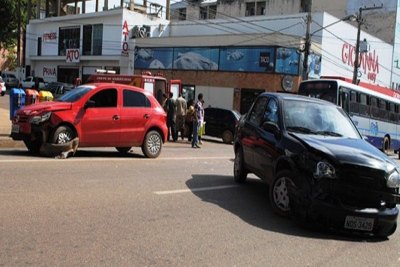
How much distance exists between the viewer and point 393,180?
673 centimetres

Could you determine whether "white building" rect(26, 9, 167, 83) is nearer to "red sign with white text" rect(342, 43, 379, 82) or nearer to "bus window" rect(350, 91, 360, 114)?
"red sign with white text" rect(342, 43, 379, 82)

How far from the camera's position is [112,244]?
555 cm

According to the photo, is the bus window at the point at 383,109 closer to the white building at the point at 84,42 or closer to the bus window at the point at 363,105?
the bus window at the point at 363,105

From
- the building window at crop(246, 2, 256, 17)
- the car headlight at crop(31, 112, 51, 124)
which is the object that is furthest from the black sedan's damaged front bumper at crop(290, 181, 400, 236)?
the building window at crop(246, 2, 256, 17)

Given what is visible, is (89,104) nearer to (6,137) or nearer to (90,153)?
(90,153)

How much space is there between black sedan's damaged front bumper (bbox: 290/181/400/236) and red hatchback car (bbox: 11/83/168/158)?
6496 millimetres

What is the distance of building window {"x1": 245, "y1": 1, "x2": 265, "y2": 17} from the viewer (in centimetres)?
5752

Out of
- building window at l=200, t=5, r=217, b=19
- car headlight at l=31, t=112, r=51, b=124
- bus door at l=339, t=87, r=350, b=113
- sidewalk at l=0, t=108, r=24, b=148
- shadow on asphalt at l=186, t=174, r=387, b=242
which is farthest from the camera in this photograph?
building window at l=200, t=5, r=217, b=19

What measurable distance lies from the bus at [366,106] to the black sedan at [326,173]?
14.2 m

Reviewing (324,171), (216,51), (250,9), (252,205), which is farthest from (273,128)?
(250,9)

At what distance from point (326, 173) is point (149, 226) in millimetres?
2367

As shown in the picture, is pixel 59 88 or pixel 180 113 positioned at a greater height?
pixel 59 88

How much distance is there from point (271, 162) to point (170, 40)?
37.6 meters

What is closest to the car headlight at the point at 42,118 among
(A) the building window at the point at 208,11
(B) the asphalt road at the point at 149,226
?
(B) the asphalt road at the point at 149,226
